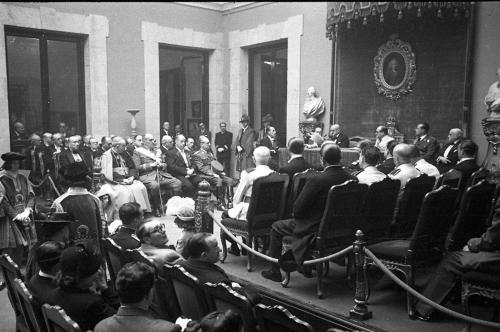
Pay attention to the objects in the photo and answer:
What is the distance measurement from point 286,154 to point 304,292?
21.3 ft

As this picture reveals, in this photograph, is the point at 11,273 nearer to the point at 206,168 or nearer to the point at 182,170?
the point at 182,170

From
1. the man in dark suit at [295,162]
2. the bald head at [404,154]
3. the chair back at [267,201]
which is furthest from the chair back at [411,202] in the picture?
the man in dark suit at [295,162]

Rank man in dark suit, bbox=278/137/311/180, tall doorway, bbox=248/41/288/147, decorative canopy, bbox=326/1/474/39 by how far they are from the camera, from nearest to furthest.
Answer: man in dark suit, bbox=278/137/311/180, decorative canopy, bbox=326/1/474/39, tall doorway, bbox=248/41/288/147

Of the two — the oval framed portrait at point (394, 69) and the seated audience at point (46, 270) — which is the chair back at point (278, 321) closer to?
the seated audience at point (46, 270)

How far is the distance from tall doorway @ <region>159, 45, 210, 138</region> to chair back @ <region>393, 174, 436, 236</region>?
33.7ft

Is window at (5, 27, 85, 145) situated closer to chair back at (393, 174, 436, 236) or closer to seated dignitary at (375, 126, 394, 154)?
seated dignitary at (375, 126, 394, 154)

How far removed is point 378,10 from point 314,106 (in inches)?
127

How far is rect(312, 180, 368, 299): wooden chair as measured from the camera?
173 inches

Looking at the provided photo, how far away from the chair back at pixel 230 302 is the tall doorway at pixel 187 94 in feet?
38.9

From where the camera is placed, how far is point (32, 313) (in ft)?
8.87

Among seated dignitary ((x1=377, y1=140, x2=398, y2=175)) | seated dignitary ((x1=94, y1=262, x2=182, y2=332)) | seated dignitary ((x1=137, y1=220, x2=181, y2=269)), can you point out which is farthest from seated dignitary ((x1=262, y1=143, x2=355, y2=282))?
seated dignitary ((x1=377, y1=140, x2=398, y2=175))

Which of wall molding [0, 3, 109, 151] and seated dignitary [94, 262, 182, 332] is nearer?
seated dignitary [94, 262, 182, 332]

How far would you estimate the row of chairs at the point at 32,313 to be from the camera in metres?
2.27

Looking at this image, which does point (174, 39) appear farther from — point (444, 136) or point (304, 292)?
point (304, 292)
